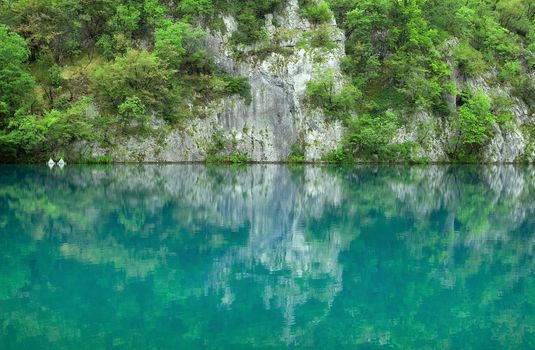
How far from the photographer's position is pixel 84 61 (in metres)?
49.8

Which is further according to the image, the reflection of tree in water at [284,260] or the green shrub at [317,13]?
the green shrub at [317,13]

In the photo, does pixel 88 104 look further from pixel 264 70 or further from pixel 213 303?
pixel 213 303

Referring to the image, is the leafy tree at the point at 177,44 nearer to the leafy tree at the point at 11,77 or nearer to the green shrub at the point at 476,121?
the leafy tree at the point at 11,77

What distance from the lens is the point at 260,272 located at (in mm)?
11898

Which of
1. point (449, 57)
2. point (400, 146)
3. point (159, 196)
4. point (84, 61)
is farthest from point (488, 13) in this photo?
point (159, 196)

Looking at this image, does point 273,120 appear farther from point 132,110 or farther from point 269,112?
point 132,110

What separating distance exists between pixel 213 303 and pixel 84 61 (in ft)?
151

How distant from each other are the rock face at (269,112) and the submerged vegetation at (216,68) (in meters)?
1.12

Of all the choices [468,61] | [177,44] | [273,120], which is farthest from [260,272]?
[468,61]

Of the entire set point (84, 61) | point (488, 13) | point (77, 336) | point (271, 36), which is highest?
point (488, 13)

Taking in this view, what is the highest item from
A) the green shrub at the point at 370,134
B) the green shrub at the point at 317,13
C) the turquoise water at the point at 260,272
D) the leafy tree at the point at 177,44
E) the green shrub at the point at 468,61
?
the green shrub at the point at 317,13

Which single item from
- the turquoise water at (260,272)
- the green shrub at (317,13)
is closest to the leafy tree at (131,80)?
the green shrub at (317,13)

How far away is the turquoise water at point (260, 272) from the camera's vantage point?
8109mm

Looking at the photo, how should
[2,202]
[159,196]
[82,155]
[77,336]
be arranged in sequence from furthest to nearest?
1. [82,155]
2. [159,196]
3. [2,202]
4. [77,336]
